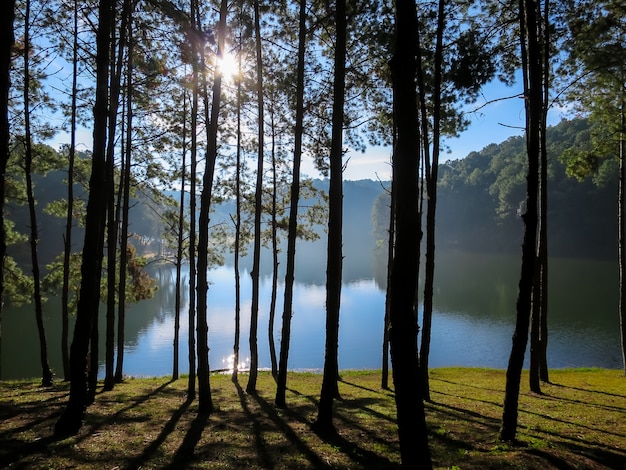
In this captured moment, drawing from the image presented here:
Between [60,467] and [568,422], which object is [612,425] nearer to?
[568,422]

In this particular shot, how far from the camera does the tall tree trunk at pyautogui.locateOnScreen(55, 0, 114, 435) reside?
594 centimetres

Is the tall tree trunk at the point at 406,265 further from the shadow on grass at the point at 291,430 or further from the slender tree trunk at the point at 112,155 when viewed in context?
the slender tree trunk at the point at 112,155

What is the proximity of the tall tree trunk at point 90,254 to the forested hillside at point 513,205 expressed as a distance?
48.6m

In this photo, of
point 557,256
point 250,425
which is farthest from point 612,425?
point 557,256

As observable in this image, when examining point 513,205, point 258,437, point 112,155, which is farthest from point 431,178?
point 513,205

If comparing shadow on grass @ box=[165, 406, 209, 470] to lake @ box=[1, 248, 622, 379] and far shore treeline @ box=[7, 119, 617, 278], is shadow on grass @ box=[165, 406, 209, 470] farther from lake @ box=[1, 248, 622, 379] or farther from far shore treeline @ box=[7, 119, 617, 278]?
far shore treeline @ box=[7, 119, 617, 278]

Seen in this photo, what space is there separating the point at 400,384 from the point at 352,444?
2383 millimetres

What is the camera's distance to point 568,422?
7516mm

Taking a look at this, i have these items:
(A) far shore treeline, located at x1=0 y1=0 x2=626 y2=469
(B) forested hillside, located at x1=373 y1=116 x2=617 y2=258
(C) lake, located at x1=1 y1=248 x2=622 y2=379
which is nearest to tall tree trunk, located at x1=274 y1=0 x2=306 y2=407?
(A) far shore treeline, located at x1=0 y1=0 x2=626 y2=469

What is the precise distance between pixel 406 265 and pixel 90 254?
15.3 ft

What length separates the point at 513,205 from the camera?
247 feet

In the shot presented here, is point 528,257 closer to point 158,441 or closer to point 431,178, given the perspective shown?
point 431,178

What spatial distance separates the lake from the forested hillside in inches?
Result: 627

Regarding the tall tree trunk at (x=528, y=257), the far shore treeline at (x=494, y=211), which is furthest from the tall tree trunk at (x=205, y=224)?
the far shore treeline at (x=494, y=211)
